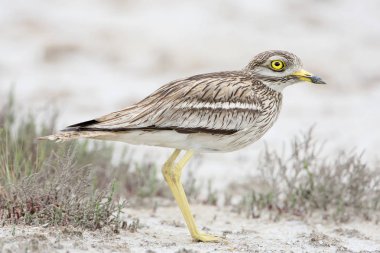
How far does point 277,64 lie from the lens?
516cm

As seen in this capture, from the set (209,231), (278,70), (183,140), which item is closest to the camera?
(183,140)

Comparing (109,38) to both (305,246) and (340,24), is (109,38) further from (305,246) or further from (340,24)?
(305,246)

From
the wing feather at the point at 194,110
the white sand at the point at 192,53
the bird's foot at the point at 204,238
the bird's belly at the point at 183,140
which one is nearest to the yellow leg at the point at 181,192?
the bird's foot at the point at 204,238

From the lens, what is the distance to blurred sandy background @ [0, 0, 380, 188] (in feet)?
31.4

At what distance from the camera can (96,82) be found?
10.5 metres

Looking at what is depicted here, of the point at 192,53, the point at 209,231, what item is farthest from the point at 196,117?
the point at 192,53

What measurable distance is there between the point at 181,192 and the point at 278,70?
3.42 ft

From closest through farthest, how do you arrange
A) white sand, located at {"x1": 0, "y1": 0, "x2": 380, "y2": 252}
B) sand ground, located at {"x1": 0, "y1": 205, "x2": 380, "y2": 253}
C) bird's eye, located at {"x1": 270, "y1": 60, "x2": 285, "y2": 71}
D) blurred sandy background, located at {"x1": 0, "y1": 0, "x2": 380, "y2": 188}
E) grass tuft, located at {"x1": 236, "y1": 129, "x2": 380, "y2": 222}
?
sand ground, located at {"x1": 0, "y1": 205, "x2": 380, "y2": 253}, bird's eye, located at {"x1": 270, "y1": 60, "x2": 285, "y2": 71}, grass tuft, located at {"x1": 236, "y1": 129, "x2": 380, "y2": 222}, white sand, located at {"x1": 0, "y1": 0, "x2": 380, "y2": 252}, blurred sandy background, located at {"x1": 0, "y1": 0, "x2": 380, "y2": 188}

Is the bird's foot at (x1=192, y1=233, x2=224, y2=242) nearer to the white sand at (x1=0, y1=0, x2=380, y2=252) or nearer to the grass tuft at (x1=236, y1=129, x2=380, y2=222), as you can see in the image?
the grass tuft at (x1=236, y1=129, x2=380, y2=222)

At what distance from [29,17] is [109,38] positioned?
149 cm

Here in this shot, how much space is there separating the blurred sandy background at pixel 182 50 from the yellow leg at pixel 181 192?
354cm

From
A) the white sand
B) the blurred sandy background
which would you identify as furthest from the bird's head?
the blurred sandy background

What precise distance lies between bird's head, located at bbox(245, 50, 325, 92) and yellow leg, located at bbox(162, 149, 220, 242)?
2.50 ft

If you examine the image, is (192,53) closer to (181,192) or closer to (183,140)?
(181,192)
